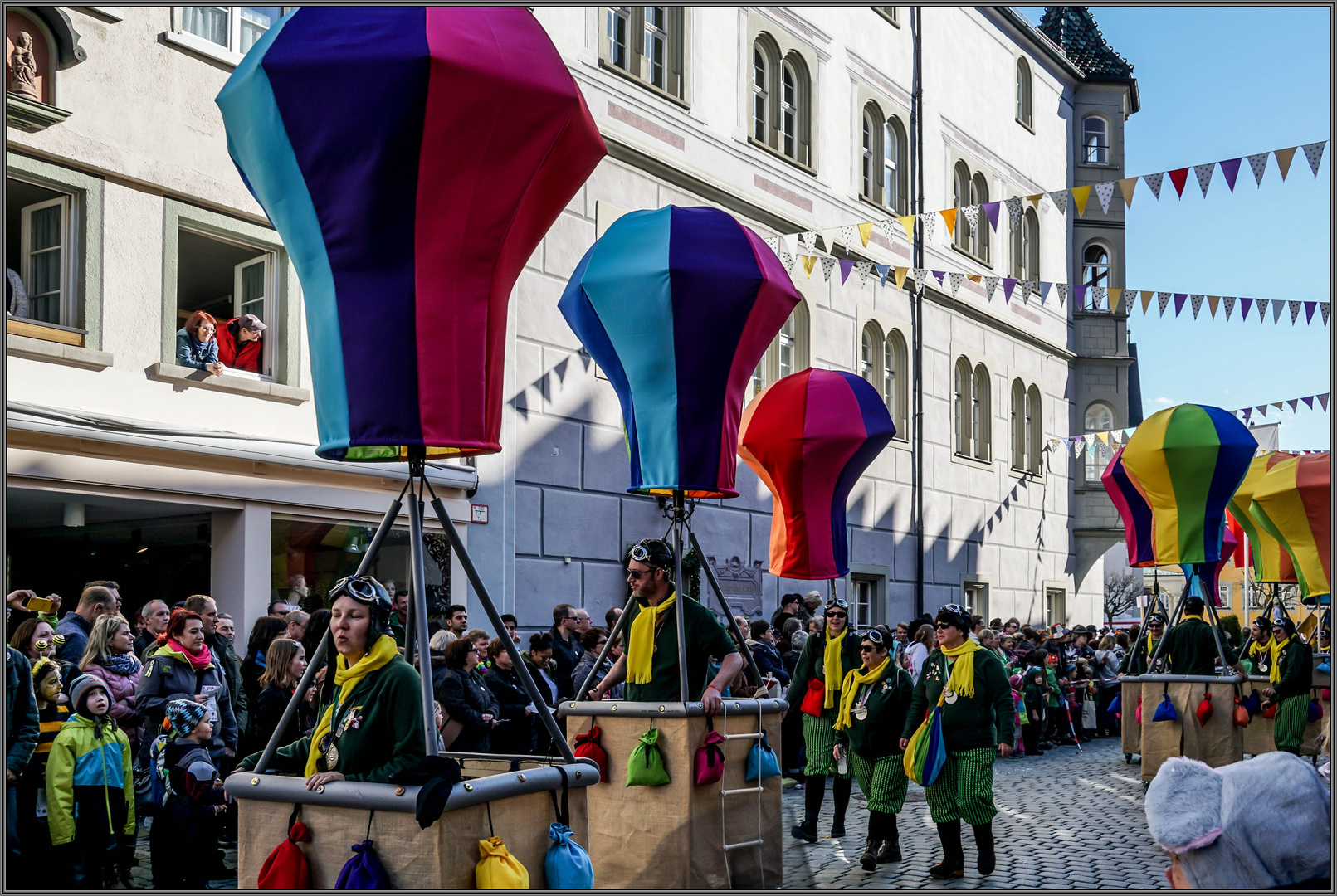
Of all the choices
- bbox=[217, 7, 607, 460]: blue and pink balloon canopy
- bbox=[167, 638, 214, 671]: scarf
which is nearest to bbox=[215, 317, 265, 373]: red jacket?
bbox=[167, 638, 214, 671]: scarf

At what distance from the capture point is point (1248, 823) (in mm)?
2576

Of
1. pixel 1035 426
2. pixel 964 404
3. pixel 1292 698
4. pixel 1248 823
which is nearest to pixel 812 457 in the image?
pixel 1292 698

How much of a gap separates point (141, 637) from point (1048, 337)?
24.6 meters

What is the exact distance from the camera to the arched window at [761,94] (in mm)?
20672

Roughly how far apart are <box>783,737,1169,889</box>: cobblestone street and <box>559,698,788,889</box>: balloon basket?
645 millimetres

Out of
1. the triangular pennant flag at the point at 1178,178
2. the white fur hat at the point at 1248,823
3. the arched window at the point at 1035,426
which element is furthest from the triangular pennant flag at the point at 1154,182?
the arched window at the point at 1035,426

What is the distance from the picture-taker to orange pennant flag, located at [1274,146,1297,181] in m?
13.6

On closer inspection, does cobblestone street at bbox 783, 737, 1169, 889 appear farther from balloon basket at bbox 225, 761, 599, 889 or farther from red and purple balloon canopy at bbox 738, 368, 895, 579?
balloon basket at bbox 225, 761, 599, 889

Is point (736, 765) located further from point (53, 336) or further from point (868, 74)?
point (868, 74)

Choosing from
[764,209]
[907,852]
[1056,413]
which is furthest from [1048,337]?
[907,852]

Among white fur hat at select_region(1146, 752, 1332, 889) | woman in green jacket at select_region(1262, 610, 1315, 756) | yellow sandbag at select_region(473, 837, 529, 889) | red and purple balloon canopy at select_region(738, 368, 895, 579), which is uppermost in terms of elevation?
red and purple balloon canopy at select_region(738, 368, 895, 579)

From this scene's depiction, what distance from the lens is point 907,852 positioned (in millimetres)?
9766

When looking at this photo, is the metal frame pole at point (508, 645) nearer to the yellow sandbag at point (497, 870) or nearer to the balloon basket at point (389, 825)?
the balloon basket at point (389, 825)

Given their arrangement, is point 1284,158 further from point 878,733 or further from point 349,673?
point 349,673
